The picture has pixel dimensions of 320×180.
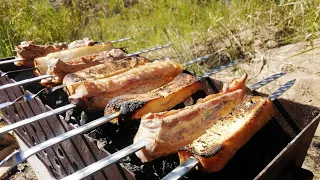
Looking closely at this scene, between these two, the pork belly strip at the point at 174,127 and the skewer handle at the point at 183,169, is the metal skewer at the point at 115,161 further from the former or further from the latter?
the pork belly strip at the point at 174,127

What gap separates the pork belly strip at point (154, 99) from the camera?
2219 millimetres

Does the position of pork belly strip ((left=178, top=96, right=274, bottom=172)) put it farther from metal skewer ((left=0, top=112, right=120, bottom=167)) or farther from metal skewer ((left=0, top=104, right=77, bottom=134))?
metal skewer ((left=0, top=104, right=77, bottom=134))

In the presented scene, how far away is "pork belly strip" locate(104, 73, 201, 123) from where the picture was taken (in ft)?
7.28

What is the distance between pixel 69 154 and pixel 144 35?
5.16m

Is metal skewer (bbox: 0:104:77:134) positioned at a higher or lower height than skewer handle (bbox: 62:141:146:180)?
higher

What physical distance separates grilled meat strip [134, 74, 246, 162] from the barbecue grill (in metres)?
0.13

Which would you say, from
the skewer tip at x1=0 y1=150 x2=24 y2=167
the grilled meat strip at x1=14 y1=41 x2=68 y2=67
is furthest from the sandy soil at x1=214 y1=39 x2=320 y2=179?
the skewer tip at x1=0 y1=150 x2=24 y2=167

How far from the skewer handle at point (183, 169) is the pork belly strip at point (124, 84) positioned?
1068mm

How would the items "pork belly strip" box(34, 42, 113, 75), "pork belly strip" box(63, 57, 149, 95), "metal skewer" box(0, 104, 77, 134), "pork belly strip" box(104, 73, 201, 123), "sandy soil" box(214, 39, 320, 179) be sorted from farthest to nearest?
"sandy soil" box(214, 39, 320, 179), "pork belly strip" box(34, 42, 113, 75), "pork belly strip" box(63, 57, 149, 95), "pork belly strip" box(104, 73, 201, 123), "metal skewer" box(0, 104, 77, 134)

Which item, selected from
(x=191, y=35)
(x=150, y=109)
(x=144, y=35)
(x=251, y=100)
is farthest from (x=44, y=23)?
(x=251, y=100)

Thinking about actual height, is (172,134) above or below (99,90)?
below

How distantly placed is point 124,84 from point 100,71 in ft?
1.28

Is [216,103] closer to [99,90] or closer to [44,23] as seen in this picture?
[99,90]

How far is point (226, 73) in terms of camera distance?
16.6 ft
